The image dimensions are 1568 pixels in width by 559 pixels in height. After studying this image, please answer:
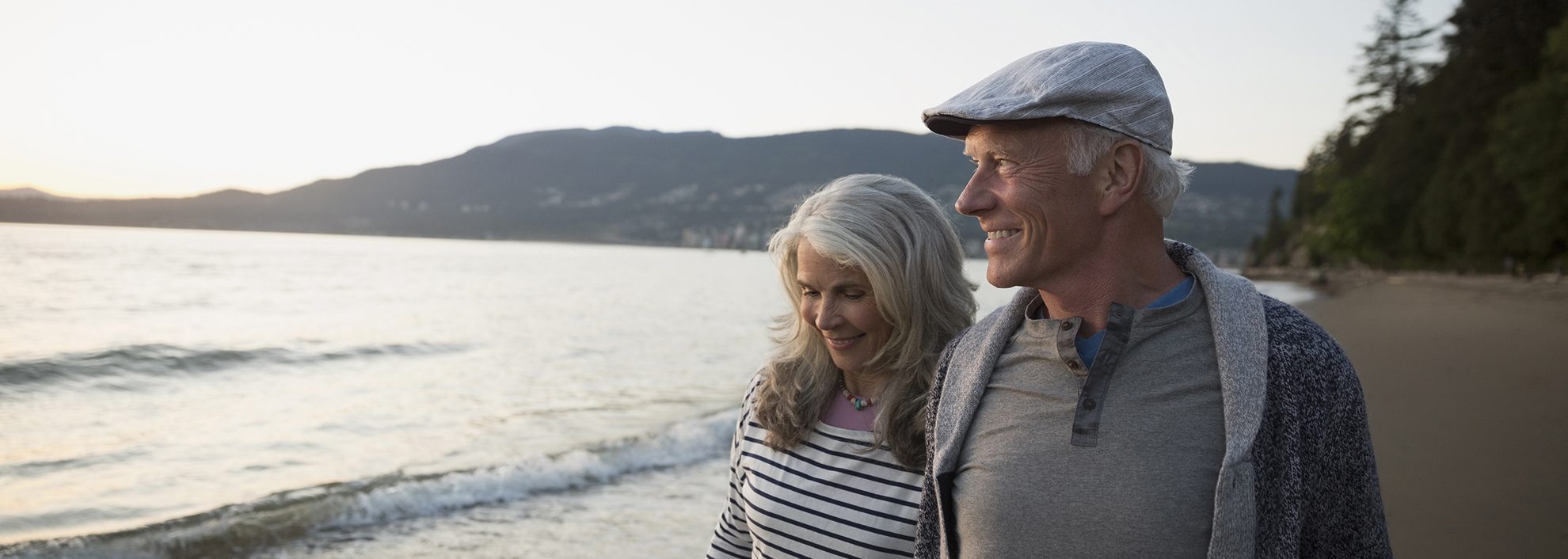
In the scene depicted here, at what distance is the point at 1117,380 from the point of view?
5.38ft

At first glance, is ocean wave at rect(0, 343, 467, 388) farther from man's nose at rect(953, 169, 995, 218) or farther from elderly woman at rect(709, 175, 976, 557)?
man's nose at rect(953, 169, 995, 218)

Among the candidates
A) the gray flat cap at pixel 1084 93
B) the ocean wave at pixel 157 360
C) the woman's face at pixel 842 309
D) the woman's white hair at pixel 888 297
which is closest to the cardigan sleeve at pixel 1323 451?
the gray flat cap at pixel 1084 93

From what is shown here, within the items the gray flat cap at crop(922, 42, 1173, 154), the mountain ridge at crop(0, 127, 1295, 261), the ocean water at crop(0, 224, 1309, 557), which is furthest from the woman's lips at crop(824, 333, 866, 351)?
the mountain ridge at crop(0, 127, 1295, 261)

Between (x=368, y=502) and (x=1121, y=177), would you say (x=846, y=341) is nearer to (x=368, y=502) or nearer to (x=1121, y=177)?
(x=1121, y=177)

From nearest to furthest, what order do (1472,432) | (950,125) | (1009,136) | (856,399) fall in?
(1009,136) → (950,125) → (856,399) → (1472,432)

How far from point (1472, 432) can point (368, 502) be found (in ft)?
29.6

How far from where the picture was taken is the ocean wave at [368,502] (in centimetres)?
731

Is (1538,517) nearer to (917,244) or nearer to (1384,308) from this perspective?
(917,244)

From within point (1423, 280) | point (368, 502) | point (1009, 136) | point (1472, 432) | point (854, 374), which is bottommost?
point (368, 502)

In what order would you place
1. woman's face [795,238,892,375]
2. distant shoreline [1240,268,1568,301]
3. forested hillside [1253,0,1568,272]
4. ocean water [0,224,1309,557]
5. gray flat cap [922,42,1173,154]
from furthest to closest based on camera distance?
1. forested hillside [1253,0,1568,272]
2. distant shoreline [1240,268,1568,301]
3. ocean water [0,224,1309,557]
4. woman's face [795,238,892,375]
5. gray flat cap [922,42,1173,154]

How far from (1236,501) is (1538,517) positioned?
18.6ft

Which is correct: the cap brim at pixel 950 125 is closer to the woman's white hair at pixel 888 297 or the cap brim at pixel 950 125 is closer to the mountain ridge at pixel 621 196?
the woman's white hair at pixel 888 297

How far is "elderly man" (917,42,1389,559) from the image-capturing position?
1.53 metres

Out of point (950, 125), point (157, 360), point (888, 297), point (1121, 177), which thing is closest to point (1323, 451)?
point (1121, 177)
